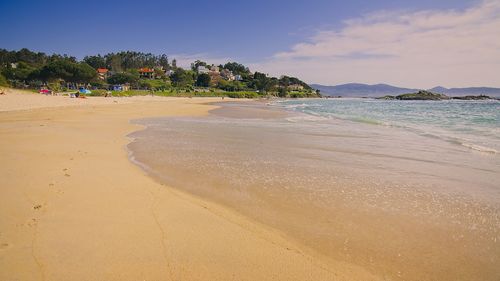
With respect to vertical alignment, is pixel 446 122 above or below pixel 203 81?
below

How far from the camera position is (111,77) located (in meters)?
111

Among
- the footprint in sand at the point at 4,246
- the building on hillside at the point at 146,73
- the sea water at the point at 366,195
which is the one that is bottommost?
the sea water at the point at 366,195

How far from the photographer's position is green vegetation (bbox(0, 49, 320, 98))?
82000 millimetres

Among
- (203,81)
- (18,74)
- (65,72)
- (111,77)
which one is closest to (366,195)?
(65,72)

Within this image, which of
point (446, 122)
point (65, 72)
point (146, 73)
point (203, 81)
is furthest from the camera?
point (146, 73)

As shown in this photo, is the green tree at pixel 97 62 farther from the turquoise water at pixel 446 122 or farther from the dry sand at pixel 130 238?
the dry sand at pixel 130 238

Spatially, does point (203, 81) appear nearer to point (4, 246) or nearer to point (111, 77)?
point (111, 77)

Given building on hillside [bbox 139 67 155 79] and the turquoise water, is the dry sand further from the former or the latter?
building on hillside [bbox 139 67 155 79]

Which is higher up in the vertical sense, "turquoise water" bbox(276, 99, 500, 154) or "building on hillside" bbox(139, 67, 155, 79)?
"building on hillside" bbox(139, 67, 155, 79)

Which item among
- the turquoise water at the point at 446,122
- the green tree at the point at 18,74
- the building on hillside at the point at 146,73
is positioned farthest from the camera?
the building on hillside at the point at 146,73

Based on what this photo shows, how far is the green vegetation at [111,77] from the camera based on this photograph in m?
82.0

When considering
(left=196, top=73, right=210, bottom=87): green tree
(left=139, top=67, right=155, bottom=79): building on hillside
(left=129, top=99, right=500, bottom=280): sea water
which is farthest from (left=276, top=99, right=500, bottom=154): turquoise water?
(left=139, top=67, right=155, bottom=79): building on hillside

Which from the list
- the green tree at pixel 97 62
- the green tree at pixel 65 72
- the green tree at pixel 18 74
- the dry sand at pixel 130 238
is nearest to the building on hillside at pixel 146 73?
the green tree at pixel 97 62

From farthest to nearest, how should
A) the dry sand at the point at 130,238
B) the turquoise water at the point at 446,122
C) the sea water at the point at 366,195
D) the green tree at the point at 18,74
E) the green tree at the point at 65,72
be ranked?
1. the green tree at the point at 18,74
2. the green tree at the point at 65,72
3. the turquoise water at the point at 446,122
4. the sea water at the point at 366,195
5. the dry sand at the point at 130,238
